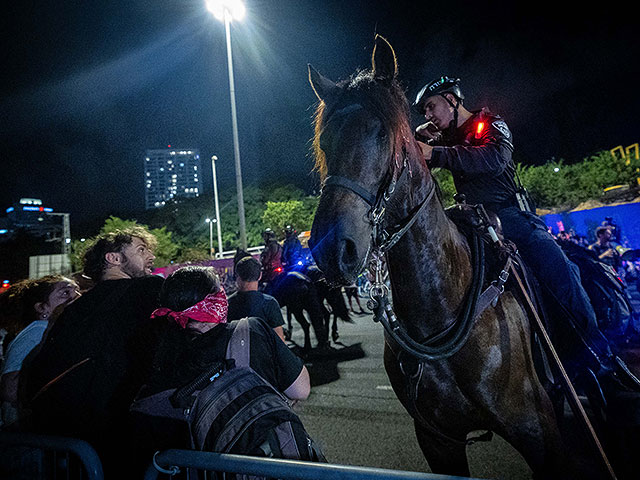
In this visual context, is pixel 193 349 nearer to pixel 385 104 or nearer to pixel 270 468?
pixel 270 468

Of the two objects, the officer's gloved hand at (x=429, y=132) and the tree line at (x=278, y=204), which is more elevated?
the tree line at (x=278, y=204)

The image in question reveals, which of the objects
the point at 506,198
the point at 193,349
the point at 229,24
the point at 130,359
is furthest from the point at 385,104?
the point at 229,24

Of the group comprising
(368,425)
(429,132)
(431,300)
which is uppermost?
(429,132)

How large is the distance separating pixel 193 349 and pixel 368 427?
3226mm

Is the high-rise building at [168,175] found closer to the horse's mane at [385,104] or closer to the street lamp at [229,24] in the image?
the street lamp at [229,24]

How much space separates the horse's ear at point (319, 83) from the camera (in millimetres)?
2188

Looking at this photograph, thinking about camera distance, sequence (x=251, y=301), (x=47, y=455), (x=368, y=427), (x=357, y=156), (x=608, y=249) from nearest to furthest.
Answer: (x=357, y=156), (x=47, y=455), (x=368, y=427), (x=251, y=301), (x=608, y=249)

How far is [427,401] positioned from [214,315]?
1.42 meters

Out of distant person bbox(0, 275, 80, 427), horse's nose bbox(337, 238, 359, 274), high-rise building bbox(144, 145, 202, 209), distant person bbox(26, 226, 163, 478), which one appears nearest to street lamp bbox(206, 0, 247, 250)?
distant person bbox(0, 275, 80, 427)

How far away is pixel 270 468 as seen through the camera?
1.34 meters

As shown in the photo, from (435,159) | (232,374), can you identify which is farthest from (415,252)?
(232,374)

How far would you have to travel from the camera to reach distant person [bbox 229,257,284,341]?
4848 millimetres

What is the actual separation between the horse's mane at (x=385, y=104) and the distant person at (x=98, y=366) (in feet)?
5.95

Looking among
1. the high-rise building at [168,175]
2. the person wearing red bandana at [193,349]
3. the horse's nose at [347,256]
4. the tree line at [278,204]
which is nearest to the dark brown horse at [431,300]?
the horse's nose at [347,256]
